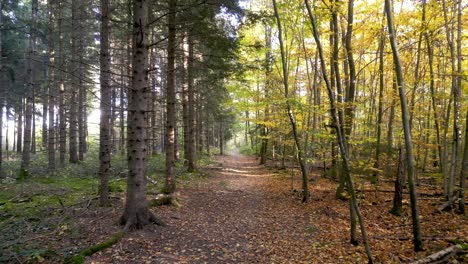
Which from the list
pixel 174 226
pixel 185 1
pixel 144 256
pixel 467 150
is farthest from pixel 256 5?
pixel 144 256

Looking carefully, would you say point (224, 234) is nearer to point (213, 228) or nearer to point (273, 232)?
point (213, 228)

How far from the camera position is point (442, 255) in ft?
16.1

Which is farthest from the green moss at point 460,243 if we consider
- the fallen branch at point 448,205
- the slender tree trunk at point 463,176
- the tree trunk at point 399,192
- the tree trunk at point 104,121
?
the tree trunk at point 104,121

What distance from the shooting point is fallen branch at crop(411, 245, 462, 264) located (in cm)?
479

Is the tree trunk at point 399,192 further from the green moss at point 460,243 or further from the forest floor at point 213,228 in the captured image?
the green moss at point 460,243

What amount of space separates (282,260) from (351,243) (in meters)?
1.83

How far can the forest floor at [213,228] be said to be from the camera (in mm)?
5375

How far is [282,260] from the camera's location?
555 centimetres

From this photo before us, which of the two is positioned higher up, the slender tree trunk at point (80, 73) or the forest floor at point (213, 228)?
the slender tree trunk at point (80, 73)

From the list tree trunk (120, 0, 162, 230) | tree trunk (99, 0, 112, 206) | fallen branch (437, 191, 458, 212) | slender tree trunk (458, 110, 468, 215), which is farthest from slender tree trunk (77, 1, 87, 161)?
fallen branch (437, 191, 458, 212)

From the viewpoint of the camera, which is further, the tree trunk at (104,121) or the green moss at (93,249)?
the tree trunk at (104,121)

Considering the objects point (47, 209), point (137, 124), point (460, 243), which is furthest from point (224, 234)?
point (460, 243)

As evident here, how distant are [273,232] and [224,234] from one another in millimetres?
1321

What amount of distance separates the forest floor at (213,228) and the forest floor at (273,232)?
20 mm
